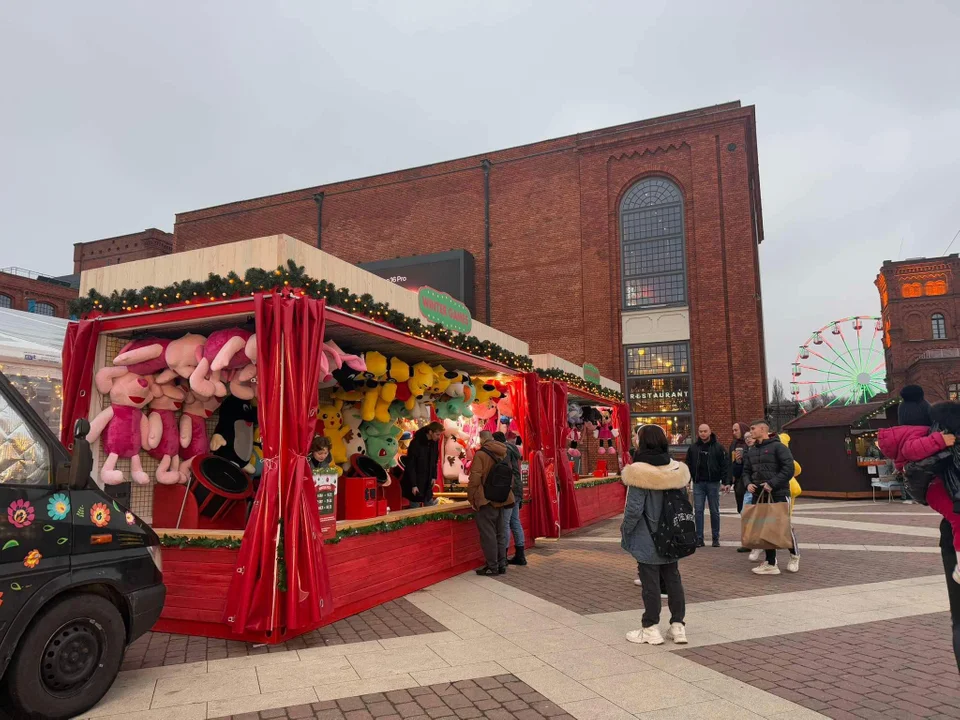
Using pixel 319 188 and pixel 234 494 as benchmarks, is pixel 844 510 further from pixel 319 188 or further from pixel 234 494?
pixel 319 188

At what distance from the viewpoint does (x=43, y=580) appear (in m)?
3.75

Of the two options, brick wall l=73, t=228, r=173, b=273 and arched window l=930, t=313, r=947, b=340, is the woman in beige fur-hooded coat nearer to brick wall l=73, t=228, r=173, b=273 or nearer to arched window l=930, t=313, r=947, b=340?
brick wall l=73, t=228, r=173, b=273

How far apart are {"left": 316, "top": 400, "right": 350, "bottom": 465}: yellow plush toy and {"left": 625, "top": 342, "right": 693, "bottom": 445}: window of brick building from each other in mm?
16807

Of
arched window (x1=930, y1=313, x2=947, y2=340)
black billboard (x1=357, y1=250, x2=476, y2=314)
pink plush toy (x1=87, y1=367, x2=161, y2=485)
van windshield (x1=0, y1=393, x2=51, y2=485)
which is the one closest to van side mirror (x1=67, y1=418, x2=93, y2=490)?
van windshield (x1=0, y1=393, x2=51, y2=485)

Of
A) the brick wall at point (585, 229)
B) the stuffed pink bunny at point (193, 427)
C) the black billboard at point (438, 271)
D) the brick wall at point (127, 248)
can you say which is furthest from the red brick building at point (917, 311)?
the stuffed pink bunny at point (193, 427)

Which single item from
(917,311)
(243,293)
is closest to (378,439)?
(243,293)

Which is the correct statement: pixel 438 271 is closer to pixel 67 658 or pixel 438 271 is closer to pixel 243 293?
pixel 243 293

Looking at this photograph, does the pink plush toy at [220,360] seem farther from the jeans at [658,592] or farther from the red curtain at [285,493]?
the jeans at [658,592]

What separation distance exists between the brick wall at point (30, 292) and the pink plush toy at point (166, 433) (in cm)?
Answer: 3867

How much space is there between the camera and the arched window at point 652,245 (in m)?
24.6

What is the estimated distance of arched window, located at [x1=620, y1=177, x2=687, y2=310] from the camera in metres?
24.6

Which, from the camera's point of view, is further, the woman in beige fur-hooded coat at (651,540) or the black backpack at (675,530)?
the woman in beige fur-hooded coat at (651,540)

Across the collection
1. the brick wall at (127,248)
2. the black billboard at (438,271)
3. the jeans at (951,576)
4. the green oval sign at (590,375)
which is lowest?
the jeans at (951,576)

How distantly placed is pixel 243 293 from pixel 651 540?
4.10m
